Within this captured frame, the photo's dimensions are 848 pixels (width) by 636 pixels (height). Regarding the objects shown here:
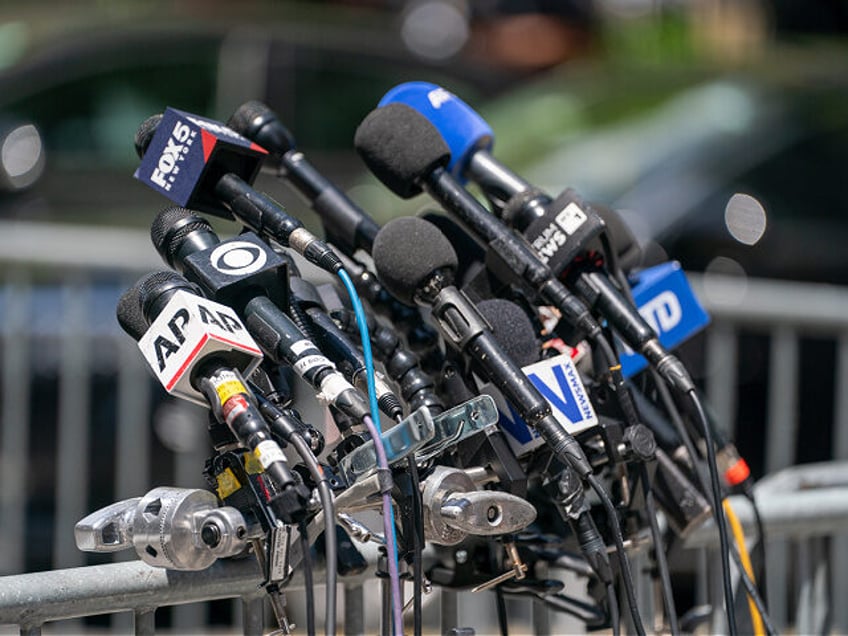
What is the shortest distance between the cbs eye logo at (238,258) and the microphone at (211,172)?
6 cm

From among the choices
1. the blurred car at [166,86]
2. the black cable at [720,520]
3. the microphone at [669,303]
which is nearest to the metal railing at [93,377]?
the blurred car at [166,86]

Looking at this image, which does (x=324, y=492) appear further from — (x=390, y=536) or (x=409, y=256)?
(x=409, y=256)

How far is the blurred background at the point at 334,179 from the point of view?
367cm

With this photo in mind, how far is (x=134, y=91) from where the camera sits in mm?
5695

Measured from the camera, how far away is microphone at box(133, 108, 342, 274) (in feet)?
5.08

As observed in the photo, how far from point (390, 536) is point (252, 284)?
1.03 ft

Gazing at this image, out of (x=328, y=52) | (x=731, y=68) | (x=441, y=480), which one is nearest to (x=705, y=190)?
(x=731, y=68)

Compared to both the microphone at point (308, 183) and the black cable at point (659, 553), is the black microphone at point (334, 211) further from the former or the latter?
the black cable at point (659, 553)

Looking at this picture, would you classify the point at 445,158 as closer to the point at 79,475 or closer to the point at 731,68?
the point at 79,475

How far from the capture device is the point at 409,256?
1564mm

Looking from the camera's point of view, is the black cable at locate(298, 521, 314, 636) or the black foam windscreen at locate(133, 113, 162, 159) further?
the black foam windscreen at locate(133, 113, 162, 159)

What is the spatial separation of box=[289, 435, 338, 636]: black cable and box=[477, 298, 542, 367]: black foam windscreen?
0.36 m

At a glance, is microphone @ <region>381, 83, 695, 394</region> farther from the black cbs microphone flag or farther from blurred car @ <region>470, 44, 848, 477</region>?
blurred car @ <region>470, 44, 848, 477</region>

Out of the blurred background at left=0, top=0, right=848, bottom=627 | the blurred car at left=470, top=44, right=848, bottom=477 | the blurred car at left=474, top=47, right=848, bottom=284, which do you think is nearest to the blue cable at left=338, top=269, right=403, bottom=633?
the blurred background at left=0, top=0, right=848, bottom=627
